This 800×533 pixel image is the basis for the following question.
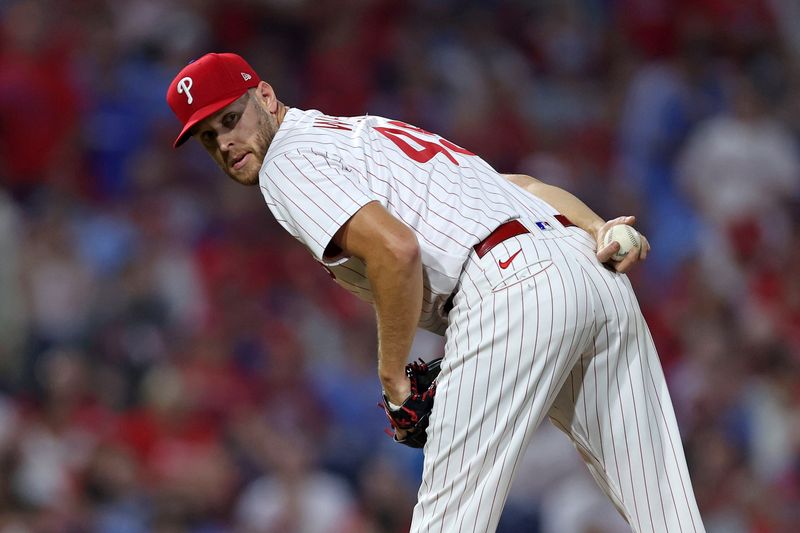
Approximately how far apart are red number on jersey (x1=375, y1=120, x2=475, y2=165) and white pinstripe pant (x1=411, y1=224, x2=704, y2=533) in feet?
1.01

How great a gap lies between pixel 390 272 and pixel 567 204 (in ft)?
2.12

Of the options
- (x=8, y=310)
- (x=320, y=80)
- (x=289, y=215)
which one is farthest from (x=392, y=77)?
(x=289, y=215)

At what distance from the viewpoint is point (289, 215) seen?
2.37 metres

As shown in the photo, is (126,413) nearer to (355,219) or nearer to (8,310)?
(8,310)

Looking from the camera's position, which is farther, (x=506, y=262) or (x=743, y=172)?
(x=743, y=172)

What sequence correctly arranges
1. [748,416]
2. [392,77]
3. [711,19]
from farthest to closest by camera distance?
[711,19] → [392,77] → [748,416]

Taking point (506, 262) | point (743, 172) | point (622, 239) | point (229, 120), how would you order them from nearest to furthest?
point (506, 262) < point (622, 239) < point (229, 120) < point (743, 172)

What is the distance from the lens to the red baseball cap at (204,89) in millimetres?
2510

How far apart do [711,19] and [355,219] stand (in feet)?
18.6

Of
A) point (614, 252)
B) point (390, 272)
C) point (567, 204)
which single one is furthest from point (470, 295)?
point (567, 204)

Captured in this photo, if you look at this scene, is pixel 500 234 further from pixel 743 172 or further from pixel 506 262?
pixel 743 172

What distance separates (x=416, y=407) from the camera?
2.34 m

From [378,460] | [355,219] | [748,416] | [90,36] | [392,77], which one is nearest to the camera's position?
[355,219]

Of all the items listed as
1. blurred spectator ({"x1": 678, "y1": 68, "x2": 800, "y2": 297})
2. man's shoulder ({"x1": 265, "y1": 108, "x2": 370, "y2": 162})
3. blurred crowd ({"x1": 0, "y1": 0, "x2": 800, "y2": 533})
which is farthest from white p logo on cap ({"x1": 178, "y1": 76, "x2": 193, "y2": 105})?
blurred spectator ({"x1": 678, "y1": 68, "x2": 800, "y2": 297})
